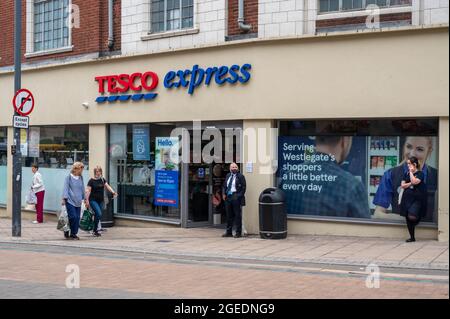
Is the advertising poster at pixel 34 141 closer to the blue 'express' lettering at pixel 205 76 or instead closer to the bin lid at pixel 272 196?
the blue 'express' lettering at pixel 205 76

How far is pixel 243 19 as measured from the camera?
49.8 feet

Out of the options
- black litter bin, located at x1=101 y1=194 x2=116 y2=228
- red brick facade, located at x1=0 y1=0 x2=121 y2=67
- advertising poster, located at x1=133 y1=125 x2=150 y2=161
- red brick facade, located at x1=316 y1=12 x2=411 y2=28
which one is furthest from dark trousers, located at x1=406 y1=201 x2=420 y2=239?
red brick facade, located at x1=0 y1=0 x2=121 y2=67

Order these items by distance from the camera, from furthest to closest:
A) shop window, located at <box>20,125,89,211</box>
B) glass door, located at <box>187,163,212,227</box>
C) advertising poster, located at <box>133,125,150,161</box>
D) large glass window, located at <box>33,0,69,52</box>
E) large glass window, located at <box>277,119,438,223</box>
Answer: large glass window, located at <box>33,0,69,52</box>
shop window, located at <box>20,125,89,211</box>
advertising poster, located at <box>133,125,150,161</box>
glass door, located at <box>187,163,212,227</box>
large glass window, located at <box>277,119,438,223</box>

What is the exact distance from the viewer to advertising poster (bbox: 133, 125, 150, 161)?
17.2 meters

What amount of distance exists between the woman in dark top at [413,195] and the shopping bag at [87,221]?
706 centimetres

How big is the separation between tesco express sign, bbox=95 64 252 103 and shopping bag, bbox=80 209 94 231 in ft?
11.8

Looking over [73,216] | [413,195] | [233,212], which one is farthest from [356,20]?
[73,216]

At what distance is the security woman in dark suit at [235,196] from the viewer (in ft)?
47.0

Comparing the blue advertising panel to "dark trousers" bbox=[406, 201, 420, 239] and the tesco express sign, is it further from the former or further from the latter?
"dark trousers" bbox=[406, 201, 420, 239]

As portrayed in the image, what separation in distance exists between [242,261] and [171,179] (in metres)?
5.68

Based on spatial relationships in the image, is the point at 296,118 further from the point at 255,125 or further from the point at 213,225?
the point at 213,225

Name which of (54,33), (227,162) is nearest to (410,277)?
(227,162)

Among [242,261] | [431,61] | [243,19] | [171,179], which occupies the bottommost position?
[242,261]

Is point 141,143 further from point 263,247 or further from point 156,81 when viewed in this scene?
point 263,247
